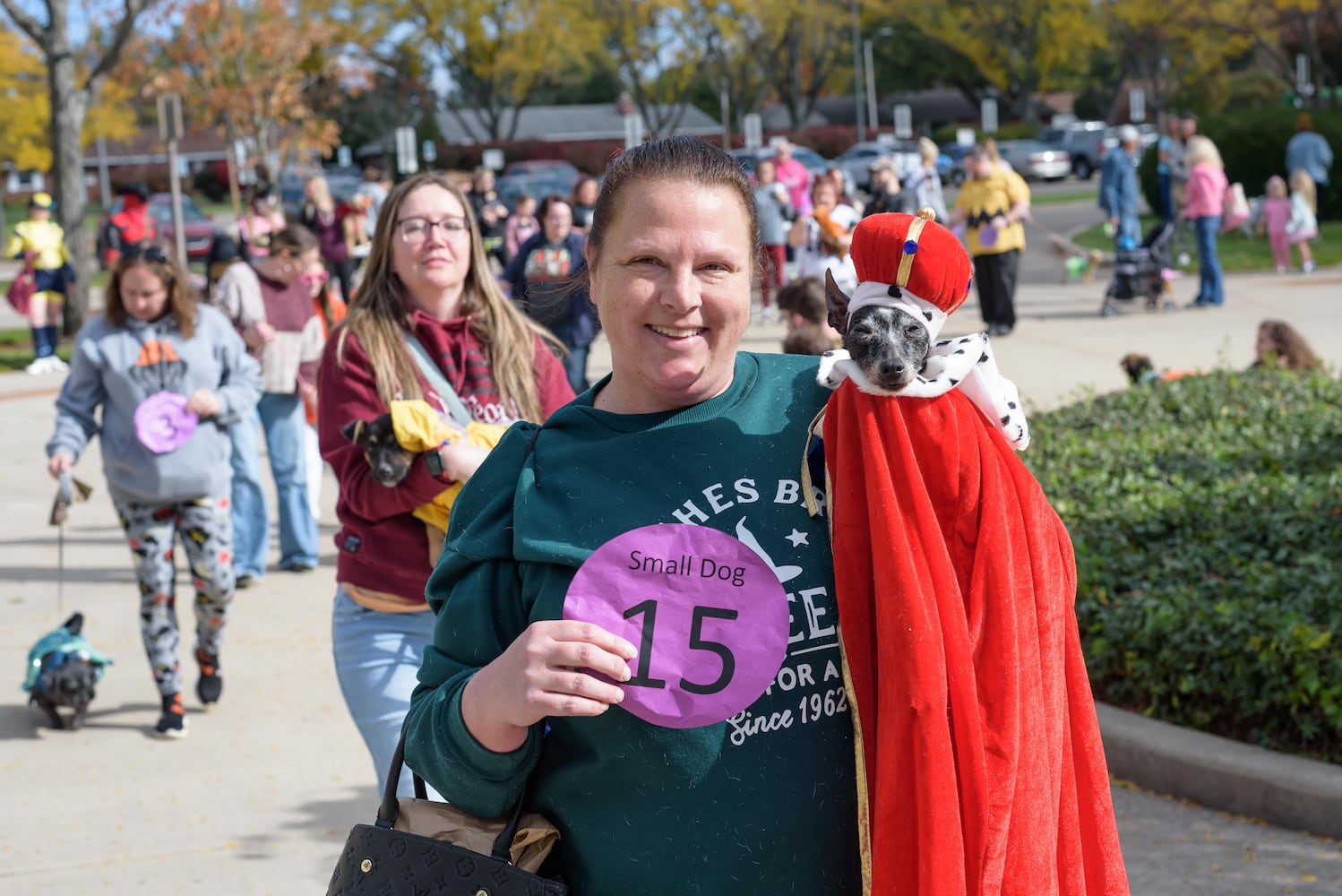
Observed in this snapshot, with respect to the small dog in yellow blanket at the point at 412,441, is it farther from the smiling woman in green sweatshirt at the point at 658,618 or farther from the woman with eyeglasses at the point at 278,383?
the woman with eyeglasses at the point at 278,383

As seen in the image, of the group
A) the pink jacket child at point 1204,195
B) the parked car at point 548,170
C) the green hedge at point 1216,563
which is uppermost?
the parked car at point 548,170

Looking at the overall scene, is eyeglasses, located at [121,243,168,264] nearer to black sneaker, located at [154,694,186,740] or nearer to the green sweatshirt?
black sneaker, located at [154,694,186,740]

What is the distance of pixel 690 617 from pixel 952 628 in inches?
13.1

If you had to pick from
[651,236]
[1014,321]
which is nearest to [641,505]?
[651,236]

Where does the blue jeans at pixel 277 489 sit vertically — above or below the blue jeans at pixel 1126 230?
below

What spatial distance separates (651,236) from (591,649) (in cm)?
58

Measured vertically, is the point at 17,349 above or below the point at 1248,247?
below

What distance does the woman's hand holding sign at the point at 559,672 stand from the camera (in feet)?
5.99

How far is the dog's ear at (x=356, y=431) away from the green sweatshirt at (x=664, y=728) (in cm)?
150

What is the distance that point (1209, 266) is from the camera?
1648 centimetres

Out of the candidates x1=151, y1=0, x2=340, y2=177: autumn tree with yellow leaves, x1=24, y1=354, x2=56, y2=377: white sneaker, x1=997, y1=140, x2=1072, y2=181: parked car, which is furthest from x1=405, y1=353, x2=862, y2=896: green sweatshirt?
x1=997, y1=140, x2=1072, y2=181: parked car

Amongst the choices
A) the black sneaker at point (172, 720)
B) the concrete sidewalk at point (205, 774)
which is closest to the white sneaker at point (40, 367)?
the concrete sidewalk at point (205, 774)

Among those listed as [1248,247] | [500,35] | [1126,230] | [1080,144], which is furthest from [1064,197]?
[500,35]

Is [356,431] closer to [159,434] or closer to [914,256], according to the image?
[914,256]
